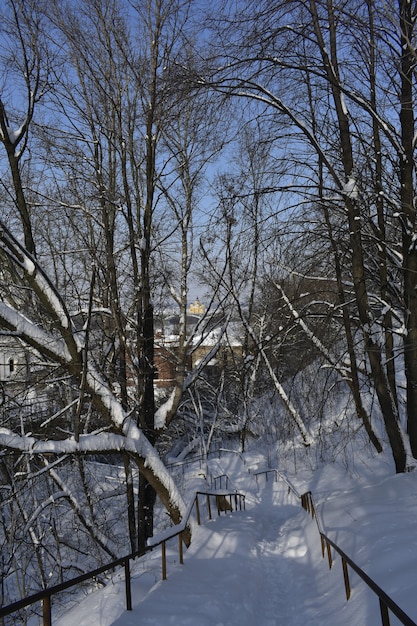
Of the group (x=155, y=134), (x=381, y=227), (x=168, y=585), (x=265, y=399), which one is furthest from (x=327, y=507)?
(x=265, y=399)

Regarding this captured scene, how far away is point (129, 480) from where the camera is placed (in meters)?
9.74

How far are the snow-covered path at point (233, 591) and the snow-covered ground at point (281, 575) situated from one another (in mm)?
14

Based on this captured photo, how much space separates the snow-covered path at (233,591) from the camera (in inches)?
184

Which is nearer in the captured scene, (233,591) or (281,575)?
(233,591)

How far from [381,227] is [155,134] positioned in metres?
4.66

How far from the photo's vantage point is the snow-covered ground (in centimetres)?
459

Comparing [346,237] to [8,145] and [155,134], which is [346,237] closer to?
[155,134]

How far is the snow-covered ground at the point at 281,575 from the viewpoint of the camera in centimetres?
459

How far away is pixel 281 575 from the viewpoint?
7.33m

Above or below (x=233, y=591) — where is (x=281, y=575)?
below

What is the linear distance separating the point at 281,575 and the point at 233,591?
1957mm

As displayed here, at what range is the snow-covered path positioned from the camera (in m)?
4.66

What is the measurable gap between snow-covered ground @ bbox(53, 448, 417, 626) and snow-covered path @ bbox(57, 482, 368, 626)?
0.01 meters

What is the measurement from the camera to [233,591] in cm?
570
